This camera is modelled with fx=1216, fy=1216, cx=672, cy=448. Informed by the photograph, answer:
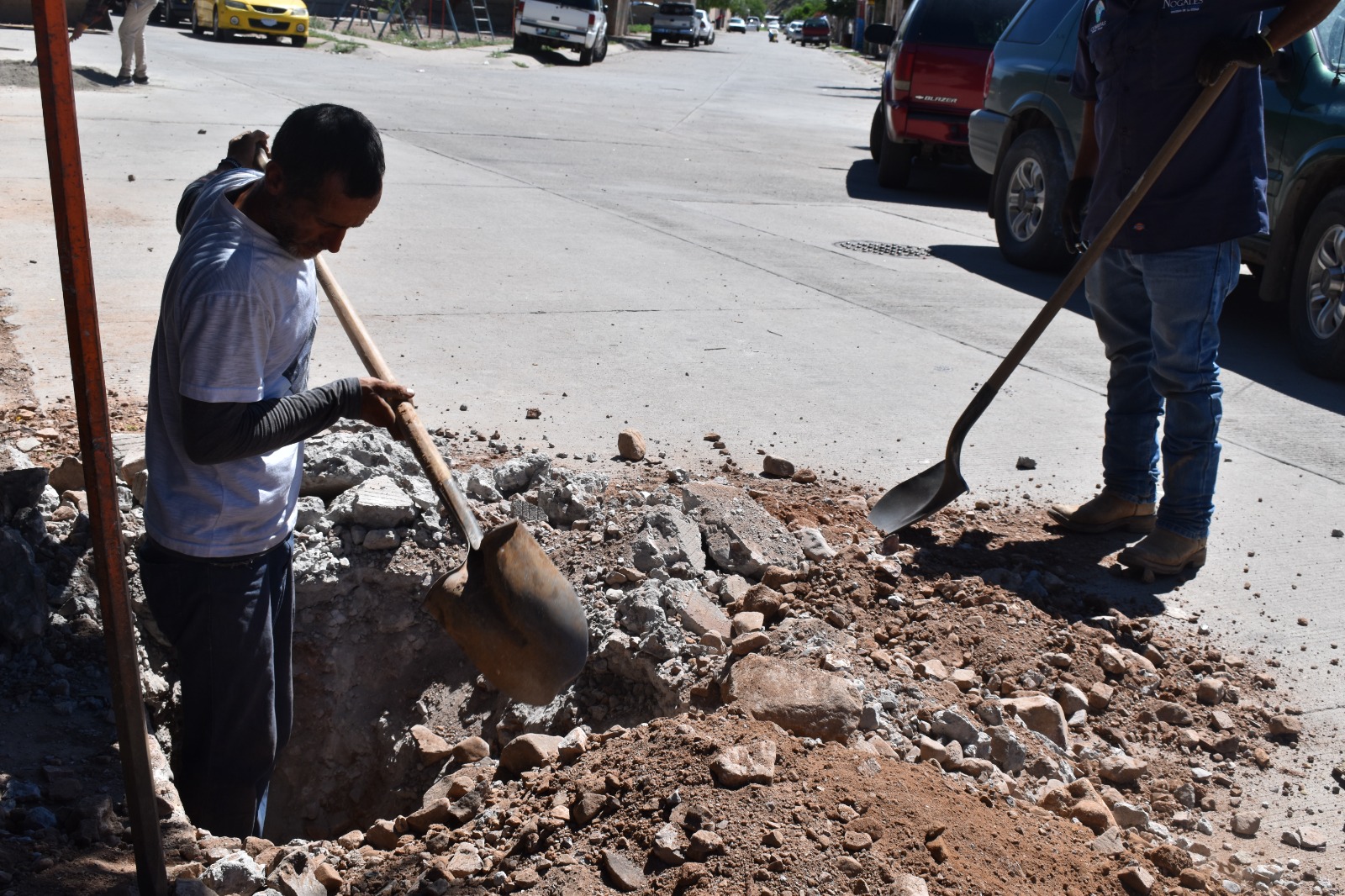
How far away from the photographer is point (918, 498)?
14.4ft

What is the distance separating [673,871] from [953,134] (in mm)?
11112

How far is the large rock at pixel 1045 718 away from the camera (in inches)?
128

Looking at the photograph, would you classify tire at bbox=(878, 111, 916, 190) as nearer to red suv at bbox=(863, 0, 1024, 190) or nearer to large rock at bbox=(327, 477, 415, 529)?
red suv at bbox=(863, 0, 1024, 190)

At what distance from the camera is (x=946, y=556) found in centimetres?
422

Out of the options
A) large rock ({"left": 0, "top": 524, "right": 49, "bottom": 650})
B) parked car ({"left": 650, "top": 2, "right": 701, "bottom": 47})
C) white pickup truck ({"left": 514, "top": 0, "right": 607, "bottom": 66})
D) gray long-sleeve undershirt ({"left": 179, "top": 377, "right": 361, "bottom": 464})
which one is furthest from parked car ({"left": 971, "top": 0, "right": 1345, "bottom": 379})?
parked car ({"left": 650, "top": 2, "right": 701, "bottom": 47})

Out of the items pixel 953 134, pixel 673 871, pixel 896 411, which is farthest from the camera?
pixel 953 134

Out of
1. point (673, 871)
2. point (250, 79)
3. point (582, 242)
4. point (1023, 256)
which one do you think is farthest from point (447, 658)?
point (250, 79)

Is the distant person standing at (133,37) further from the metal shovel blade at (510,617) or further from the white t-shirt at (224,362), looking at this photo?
the metal shovel blade at (510,617)

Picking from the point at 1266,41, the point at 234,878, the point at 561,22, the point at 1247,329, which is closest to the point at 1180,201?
the point at 1266,41

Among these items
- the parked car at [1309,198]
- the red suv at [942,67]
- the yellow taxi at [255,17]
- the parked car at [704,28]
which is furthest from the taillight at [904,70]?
the parked car at [704,28]

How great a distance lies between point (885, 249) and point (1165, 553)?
231 inches

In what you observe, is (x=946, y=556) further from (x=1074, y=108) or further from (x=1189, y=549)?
(x=1074, y=108)

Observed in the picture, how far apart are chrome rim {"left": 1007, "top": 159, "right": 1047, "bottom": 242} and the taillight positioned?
11.0 ft

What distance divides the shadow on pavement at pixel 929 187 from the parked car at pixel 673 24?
4025cm
